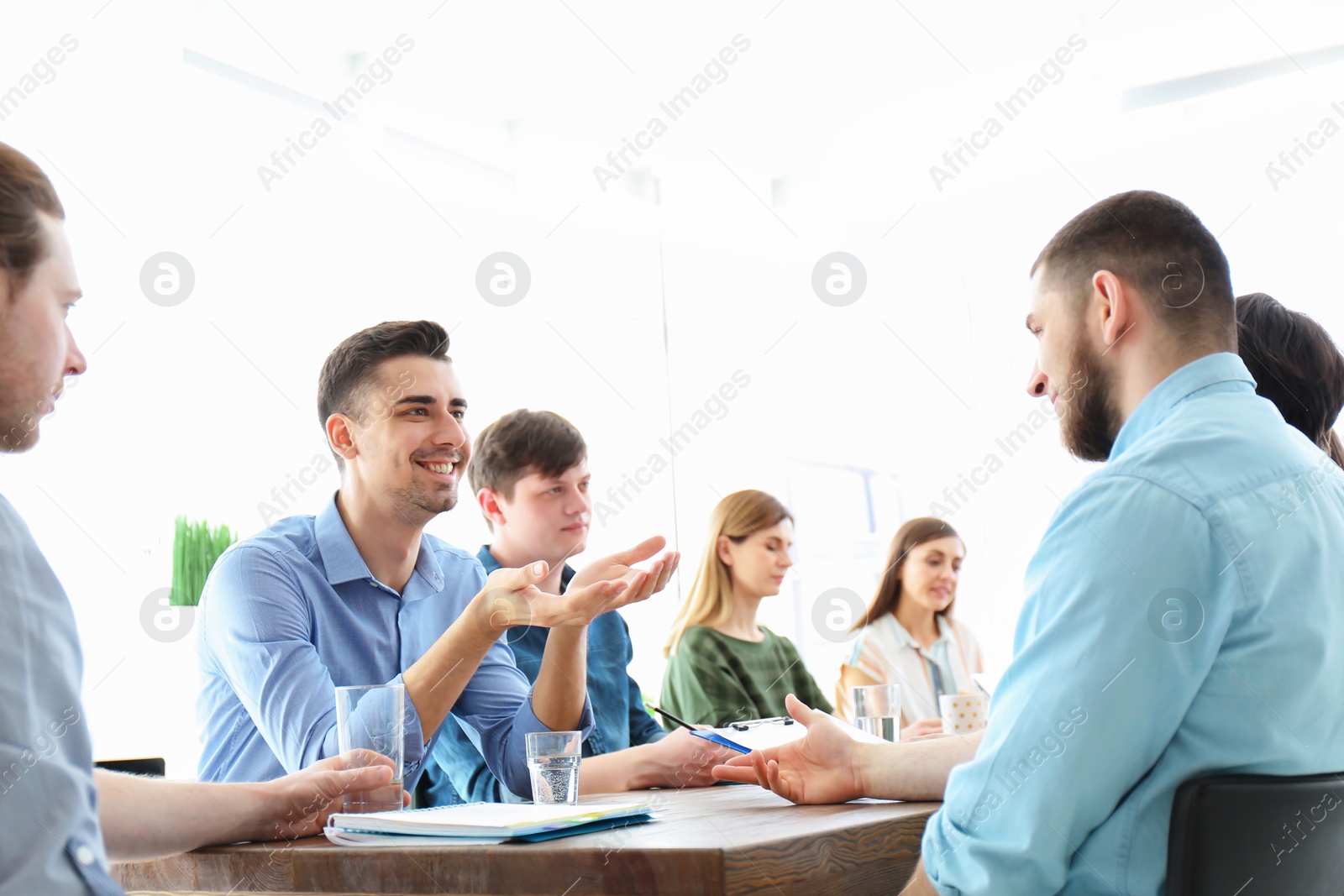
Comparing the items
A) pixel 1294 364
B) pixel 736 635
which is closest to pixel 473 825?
pixel 1294 364

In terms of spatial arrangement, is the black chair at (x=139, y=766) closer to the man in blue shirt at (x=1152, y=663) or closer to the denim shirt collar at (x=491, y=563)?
the denim shirt collar at (x=491, y=563)

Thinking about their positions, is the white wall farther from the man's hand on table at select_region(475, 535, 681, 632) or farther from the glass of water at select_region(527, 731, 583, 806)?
the glass of water at select_region(527, 731, 583, 806)

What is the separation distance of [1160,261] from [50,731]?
1.28m

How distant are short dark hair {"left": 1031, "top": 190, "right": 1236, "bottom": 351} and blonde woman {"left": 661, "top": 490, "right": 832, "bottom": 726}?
78.0 inches

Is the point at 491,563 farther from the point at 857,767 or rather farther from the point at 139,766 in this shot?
the point at 857,767

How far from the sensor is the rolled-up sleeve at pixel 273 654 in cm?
159

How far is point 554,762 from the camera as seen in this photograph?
4.72 ft

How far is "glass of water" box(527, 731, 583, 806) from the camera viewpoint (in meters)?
1.44

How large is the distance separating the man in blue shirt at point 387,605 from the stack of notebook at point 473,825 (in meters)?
0.17

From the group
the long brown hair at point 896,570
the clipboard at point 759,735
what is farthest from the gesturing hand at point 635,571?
the long brown hair at point 896,570

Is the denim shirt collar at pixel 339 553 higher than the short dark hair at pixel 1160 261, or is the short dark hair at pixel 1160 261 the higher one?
the short dark hair at pixel 1160 261

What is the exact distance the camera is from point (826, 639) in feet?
19.4

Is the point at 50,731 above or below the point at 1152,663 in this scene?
below

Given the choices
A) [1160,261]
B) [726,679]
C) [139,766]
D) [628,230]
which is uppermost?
[628,230]
